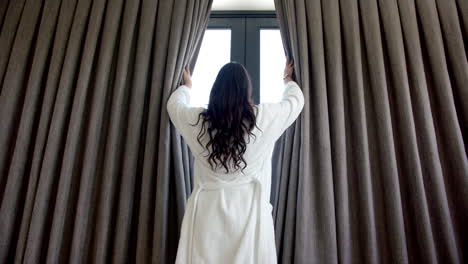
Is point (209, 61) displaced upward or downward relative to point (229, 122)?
upward

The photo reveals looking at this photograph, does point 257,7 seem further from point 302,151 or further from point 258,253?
→ point 258,253

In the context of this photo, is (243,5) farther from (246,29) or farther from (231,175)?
(231,175)

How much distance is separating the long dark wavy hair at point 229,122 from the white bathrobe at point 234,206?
0.10 ft

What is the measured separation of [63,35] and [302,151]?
1.45m

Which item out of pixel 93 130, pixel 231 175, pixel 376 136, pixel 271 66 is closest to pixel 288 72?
pixel 271 66

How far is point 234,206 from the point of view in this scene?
81 cm

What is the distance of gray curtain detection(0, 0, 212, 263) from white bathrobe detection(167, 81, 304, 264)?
0.27m

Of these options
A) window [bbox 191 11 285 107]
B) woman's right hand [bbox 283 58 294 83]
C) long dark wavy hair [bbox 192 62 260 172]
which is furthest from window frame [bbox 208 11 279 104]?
long dark wavy hair [bbox 192 62 260 172]

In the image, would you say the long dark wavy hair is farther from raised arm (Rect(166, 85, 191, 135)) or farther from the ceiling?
the ceiling

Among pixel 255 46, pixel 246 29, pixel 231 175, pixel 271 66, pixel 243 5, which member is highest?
pixel 243 5

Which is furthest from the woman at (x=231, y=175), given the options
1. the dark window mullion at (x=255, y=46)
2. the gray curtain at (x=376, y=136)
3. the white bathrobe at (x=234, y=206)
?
the dark window mullion at (x=255, y=46)

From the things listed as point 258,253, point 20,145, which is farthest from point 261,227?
point 20,145

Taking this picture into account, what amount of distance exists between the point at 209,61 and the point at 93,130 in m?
0.83

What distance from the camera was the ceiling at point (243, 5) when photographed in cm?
157
